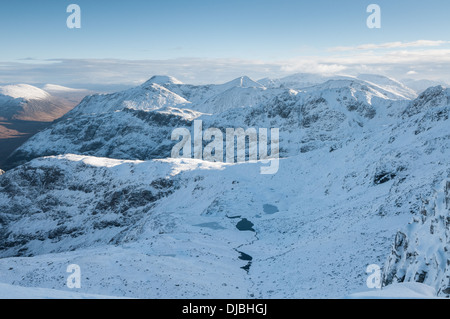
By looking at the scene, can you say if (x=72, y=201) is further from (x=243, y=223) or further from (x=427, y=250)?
(x=427, y=250)

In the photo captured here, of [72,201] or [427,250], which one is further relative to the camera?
[72,201]

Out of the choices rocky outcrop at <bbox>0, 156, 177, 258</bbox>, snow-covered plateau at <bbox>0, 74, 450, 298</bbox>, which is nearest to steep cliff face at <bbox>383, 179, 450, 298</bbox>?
snow-covered plateau at <bbox>0, 74, 450, 298</bbox>

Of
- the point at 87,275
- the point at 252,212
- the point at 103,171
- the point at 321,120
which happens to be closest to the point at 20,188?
the point at 103,171

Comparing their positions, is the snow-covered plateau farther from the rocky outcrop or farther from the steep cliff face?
the rocky outcrop

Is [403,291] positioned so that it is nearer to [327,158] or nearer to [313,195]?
[313,195]

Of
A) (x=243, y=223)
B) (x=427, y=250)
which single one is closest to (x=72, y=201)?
(x=243, y=223)

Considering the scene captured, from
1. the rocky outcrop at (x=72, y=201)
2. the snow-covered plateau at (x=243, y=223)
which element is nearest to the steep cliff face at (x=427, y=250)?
the snow-covered plateau at (x=243, y=223)
